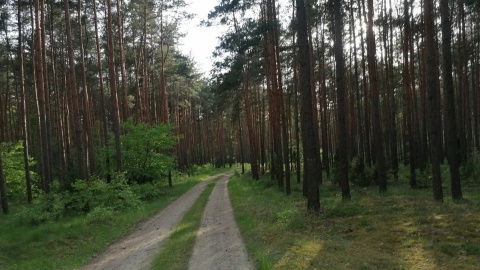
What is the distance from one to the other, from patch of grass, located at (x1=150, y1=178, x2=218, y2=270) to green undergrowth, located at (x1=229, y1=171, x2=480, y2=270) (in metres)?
1.50

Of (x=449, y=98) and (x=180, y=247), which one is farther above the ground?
(x=449, y=98)

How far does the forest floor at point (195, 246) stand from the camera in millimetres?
8281

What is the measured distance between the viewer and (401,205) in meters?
12.1

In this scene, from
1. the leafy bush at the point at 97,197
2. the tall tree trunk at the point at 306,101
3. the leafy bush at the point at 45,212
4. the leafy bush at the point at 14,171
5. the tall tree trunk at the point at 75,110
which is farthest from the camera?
the leafy bush at the point at 14,171

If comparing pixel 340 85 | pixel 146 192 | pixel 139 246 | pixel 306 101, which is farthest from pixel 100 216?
pixel 340 85

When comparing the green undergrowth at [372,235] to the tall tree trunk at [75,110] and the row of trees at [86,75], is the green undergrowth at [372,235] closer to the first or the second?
the tall tree trunk at [75,110]

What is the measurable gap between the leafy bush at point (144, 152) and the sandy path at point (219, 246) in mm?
10215

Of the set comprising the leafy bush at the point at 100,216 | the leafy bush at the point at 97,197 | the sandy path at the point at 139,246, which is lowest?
the sandy path at the point at 139,246

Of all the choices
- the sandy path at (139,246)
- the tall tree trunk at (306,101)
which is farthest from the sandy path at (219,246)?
the tall tree trunk at (306,101)

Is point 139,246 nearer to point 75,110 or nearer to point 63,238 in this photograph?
point 63,238

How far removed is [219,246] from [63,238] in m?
5.18

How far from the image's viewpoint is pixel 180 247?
9.80m

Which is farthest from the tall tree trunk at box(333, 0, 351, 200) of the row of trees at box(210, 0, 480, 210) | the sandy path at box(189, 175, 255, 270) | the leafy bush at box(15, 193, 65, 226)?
the leafy bush at box(15, 193, 65, 226)

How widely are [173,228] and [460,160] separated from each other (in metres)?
17.5
